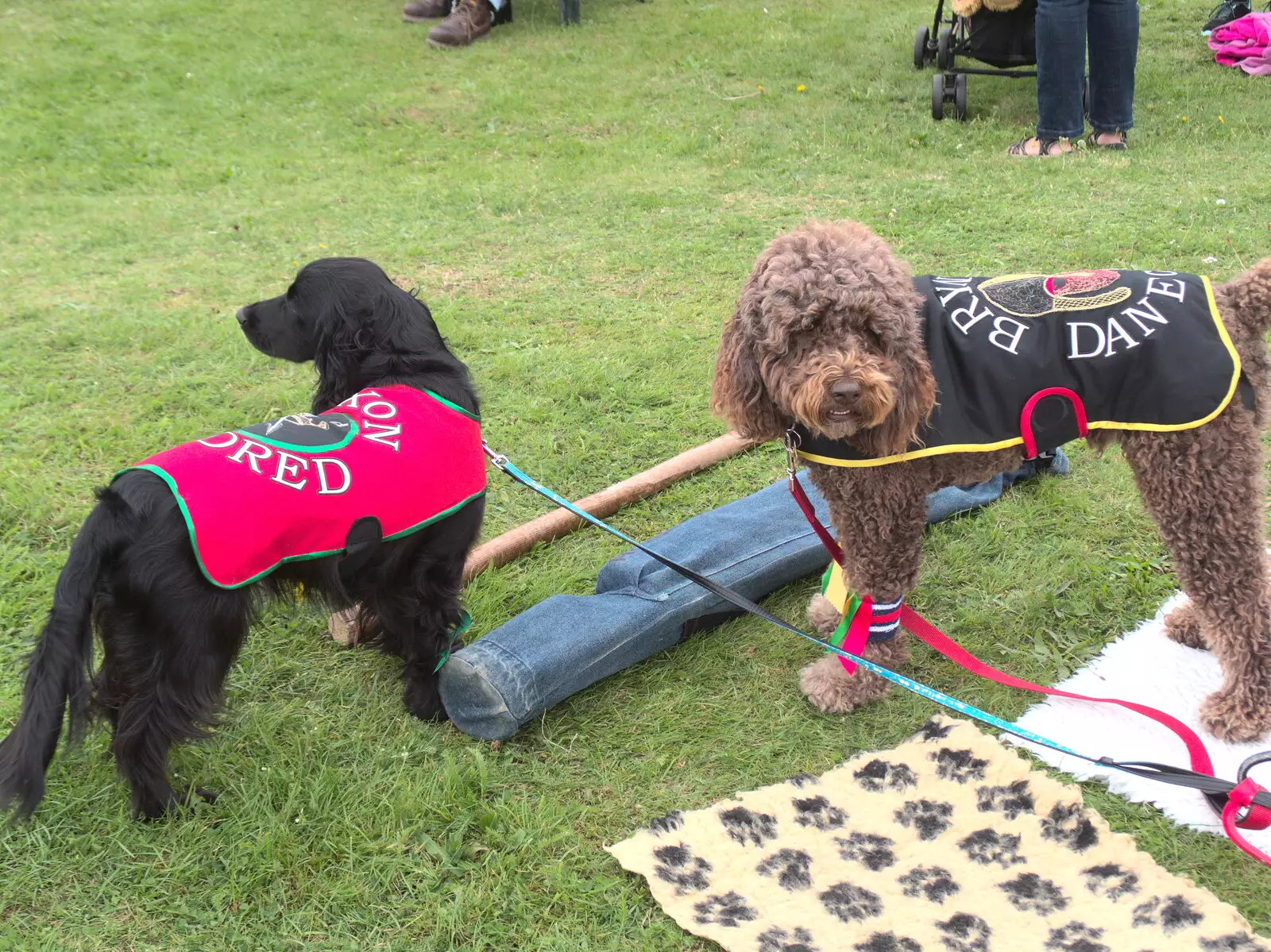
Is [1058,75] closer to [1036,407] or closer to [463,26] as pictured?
[1036,407]

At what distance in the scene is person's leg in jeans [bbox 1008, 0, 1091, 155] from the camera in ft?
21.9

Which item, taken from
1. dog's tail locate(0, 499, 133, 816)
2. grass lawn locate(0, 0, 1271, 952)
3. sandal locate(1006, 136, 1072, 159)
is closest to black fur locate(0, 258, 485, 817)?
dog's tail locate(0, 499, 133, 816)

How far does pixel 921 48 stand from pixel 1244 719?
27.0 ft

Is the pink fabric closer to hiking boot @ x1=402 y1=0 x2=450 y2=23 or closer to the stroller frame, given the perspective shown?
the stroller frame

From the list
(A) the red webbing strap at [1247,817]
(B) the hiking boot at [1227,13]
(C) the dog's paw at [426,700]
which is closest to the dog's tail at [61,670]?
(C) the dog's paw at [426,700]

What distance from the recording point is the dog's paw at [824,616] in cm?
311

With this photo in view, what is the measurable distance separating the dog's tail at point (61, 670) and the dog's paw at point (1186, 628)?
293 centimetres

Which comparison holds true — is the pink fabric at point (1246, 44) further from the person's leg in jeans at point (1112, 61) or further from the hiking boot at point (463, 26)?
the hiking boot at point (463, 26)

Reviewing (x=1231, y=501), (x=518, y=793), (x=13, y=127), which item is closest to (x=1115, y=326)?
(x=1231, y=501)

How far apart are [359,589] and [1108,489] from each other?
2.81m

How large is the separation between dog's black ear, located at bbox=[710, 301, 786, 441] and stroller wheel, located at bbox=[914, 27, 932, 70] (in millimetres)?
8013

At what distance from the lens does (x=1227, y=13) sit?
31.1 ft

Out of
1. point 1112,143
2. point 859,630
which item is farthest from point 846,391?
point 1112,143

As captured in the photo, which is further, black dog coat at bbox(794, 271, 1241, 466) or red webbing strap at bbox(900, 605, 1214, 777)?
red webbing strap at bbox(900, 605, 1214, 777)
